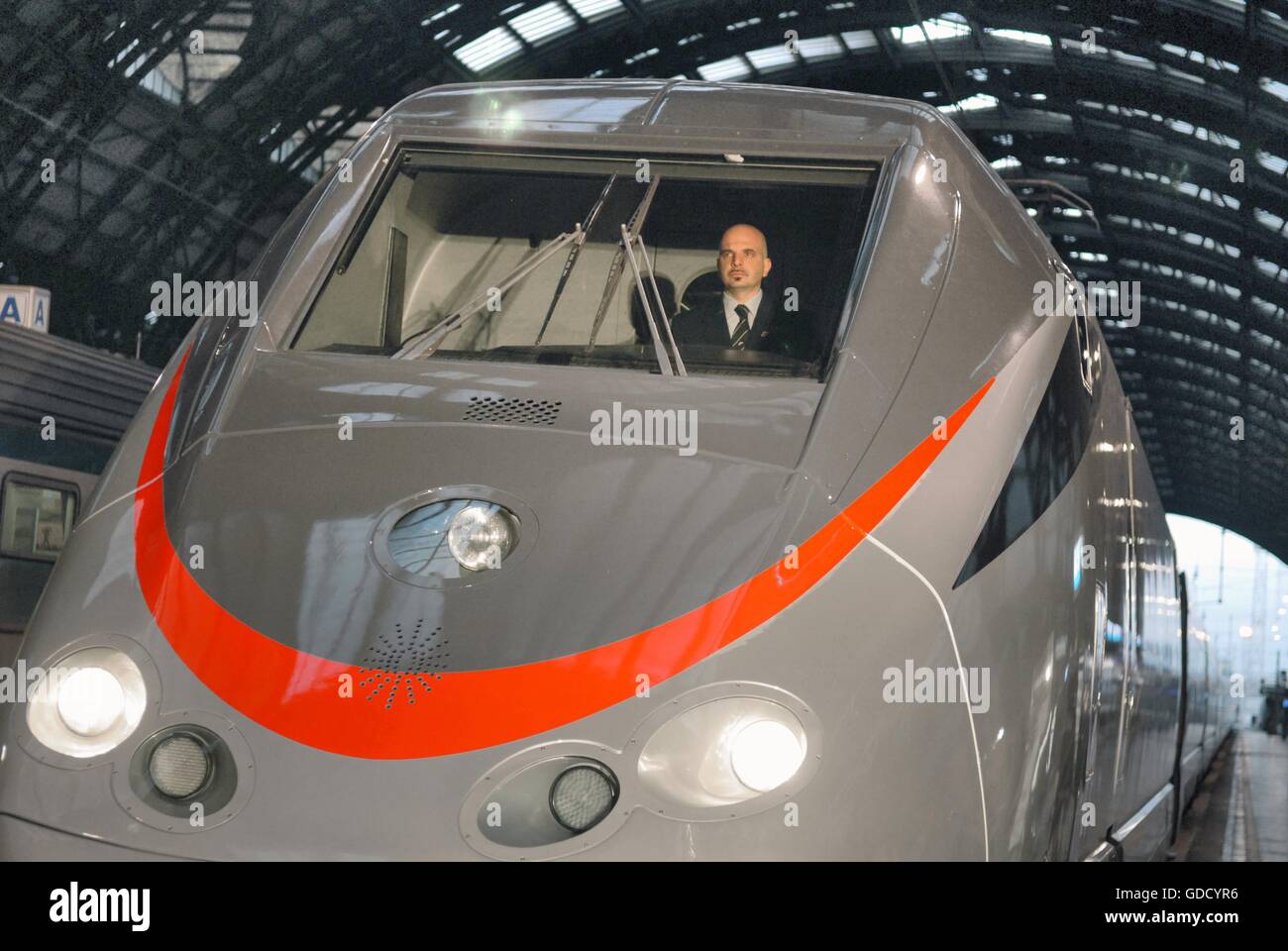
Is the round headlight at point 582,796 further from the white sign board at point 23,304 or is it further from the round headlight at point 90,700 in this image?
the white sign board at point 23,304

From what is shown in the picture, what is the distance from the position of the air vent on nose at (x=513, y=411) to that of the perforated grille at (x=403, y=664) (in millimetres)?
640

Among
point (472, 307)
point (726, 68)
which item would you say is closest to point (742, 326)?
point (472, 307)

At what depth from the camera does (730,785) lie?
2.92 metres

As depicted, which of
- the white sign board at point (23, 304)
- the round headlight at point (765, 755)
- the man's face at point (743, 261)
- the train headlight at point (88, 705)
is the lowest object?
the round headlight at point (765, 755)

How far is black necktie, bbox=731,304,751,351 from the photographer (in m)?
4.21

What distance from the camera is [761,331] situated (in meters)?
4.21

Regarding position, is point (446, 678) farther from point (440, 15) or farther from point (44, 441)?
point (440, 15)

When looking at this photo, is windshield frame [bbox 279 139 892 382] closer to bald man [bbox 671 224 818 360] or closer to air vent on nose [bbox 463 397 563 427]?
bald man [bbox 671 224 818 360]

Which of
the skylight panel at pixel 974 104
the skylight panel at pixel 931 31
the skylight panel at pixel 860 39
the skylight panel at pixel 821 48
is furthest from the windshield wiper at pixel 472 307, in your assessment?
the skylight panel at pixel 974 104

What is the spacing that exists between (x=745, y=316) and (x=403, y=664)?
68.1 inches

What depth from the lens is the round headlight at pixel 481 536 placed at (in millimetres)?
3186

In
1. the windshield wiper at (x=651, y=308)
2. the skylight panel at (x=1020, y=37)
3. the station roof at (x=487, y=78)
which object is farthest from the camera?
the skylight panel at (x=1020, y=37)
